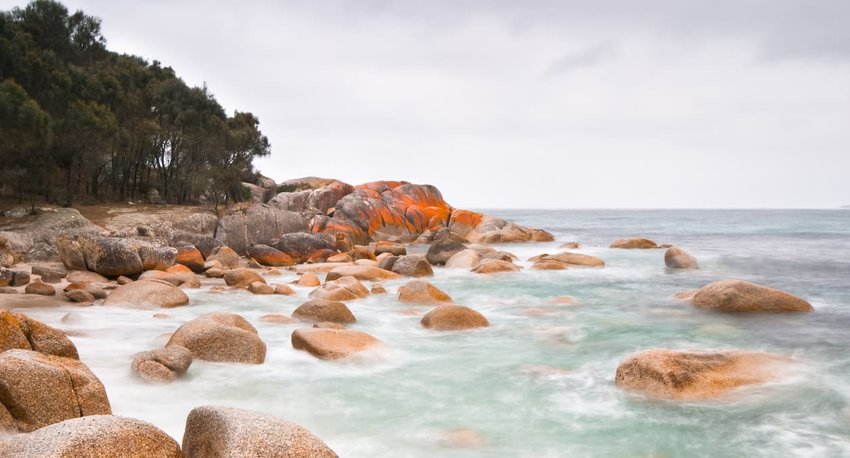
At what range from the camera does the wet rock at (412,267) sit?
23.3m

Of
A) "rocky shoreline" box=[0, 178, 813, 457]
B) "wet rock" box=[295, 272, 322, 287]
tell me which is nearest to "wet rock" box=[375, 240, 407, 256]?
"rocky shoreline" box=[0, 178, 813, 457]

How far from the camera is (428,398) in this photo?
859cm

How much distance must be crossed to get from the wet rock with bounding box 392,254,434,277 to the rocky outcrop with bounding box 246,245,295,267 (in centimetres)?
610

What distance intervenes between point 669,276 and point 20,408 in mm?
23223

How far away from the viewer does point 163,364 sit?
870 cm

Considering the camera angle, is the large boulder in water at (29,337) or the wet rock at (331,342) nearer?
the large boulder in water at (29,337)

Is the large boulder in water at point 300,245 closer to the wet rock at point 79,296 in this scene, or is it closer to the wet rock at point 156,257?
the wet rock at point 156,257

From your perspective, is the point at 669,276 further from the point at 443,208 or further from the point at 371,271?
the point at 443,208

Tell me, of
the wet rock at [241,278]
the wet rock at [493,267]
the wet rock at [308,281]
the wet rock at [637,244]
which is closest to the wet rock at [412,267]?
the wet rock at [493,267]

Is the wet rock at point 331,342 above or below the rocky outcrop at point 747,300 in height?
below

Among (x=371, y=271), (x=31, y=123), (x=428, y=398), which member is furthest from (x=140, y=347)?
(x=31, y=123)

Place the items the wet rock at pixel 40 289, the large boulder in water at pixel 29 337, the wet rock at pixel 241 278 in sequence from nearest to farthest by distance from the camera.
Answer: the large boulder in water at pixel 29 337 → the wet rock at pixel 40 289 → the wet rock at pixel 241 278

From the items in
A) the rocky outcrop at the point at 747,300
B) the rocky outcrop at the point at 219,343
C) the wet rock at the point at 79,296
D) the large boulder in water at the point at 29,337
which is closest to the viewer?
the large boulder in water at the point at 29,337

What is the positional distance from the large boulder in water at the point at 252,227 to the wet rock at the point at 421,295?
51.0 feet
